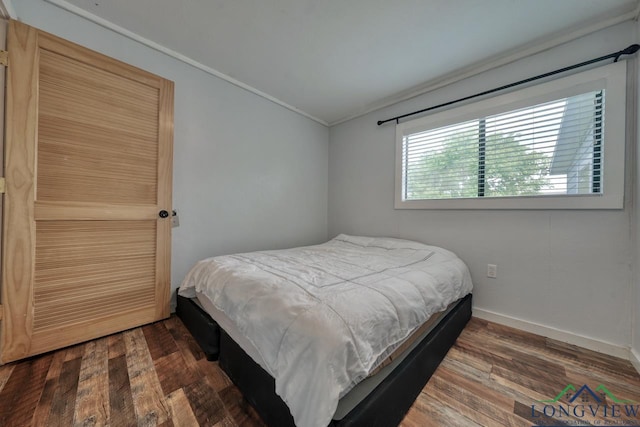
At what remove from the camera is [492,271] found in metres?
2.09

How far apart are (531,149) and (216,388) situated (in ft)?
9.35

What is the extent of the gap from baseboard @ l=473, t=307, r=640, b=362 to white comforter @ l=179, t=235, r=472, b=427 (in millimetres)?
633

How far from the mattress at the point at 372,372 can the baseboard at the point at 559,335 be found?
703mm

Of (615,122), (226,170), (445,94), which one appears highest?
(445,94)

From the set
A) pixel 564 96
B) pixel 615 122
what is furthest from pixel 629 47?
pixel 615 122

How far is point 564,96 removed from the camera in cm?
177

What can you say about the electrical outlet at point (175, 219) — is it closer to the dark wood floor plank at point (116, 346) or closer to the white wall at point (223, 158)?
the white wall at point (223, 158)

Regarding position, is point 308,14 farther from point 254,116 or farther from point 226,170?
point 226,170

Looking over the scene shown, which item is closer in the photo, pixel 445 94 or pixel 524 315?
pixel 524 315

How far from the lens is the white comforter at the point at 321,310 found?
783 mm

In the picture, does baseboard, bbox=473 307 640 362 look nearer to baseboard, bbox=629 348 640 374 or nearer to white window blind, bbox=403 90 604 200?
baseboard, bbox=629 348 640 374

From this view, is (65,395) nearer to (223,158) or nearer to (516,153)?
(223,158)

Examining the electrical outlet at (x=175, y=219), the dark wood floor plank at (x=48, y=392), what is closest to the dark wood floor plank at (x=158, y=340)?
the dark wood floor plank at (x=48, y=392)

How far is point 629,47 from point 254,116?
10.0 feet
